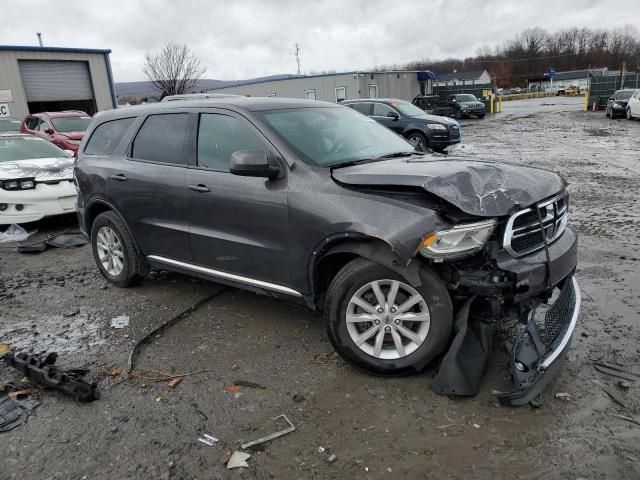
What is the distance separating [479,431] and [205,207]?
257 centimetres

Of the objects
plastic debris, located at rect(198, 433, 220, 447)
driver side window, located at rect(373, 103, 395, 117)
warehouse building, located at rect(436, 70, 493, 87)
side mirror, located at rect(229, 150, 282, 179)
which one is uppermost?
warehouse building, located at rect(436, 70, 493, 87)

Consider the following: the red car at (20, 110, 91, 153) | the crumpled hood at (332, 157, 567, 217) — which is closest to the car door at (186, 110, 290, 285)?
the crumpled hood at (332, 157, 567, 217)

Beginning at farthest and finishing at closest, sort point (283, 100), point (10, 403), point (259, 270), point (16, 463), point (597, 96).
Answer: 1. point (597, 96)
2. point (283, 100)
3. point (259, 270)
4. point (10, 403)
5. point (16, 463)

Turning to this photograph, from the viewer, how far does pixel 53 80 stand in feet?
78.7

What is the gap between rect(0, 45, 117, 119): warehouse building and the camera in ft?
72.8

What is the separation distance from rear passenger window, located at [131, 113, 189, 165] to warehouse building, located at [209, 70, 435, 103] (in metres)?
27.4

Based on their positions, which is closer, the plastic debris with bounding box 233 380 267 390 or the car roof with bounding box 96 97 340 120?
the plastic debris with bounding box 233 380 267 390

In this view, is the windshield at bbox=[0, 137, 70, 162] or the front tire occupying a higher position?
the windshield at bbox=[0, 137, 70, 162]

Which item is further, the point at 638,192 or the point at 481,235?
the point at 638,192

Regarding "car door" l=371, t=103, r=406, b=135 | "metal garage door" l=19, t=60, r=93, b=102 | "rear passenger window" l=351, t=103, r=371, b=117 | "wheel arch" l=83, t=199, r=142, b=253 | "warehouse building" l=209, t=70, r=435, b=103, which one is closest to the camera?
"wheel arch" l=83, t=199, r=142, b=253

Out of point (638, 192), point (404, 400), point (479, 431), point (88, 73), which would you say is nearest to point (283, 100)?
point (404, 400)

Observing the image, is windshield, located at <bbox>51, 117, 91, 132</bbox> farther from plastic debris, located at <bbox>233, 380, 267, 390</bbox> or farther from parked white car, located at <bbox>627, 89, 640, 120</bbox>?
parked white car, located at <bbox>627, 89, 640, 120</bbox>

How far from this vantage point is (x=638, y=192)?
8.63 m

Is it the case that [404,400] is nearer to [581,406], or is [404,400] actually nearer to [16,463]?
[581,406]
